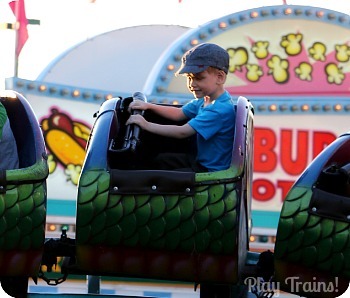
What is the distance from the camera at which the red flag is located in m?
10.3

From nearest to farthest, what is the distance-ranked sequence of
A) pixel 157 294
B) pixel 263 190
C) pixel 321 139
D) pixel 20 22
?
pixel 157 294 < pixel 321 139 < pixel 263 190 < pixel 20 22

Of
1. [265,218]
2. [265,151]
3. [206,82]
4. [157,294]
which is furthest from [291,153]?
[206,82]

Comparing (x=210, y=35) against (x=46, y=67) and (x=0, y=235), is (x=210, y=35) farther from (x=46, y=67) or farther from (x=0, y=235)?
(x=0, y=235)

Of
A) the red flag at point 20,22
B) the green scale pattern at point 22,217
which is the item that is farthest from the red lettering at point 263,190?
the green scale pattern at point 22,217

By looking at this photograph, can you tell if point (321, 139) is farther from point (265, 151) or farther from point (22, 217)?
point (22, 217)

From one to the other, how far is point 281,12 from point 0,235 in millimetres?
4882

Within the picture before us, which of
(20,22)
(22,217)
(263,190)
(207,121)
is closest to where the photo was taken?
(22,217)

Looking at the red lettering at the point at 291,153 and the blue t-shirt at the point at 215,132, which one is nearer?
the blue t-shirt at the point at 215,132

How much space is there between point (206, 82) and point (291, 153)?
13.6 ft

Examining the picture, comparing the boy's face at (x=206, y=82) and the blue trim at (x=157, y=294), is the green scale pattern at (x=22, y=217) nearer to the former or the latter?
the boy's face at (x=206, y=82)

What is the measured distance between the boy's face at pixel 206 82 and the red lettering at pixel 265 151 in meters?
4.05

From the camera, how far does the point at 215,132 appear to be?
4.50m

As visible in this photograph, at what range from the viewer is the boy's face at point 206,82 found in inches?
178

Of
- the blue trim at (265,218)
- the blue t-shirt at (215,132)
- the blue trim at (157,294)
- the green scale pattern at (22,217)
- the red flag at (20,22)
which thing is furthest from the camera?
the red flag at (20,22)
